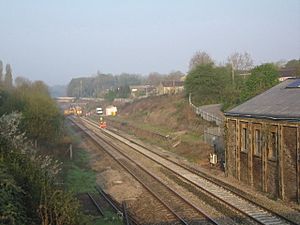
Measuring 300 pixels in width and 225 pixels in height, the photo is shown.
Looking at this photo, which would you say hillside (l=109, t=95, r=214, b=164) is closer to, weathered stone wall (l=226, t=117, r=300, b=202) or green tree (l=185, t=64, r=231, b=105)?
green tree (l=185, t=64, r=231, b=105)

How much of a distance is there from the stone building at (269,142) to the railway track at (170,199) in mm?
4138

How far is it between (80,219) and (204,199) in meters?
9.63

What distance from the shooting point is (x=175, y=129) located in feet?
172

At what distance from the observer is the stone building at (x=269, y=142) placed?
58.7 feet

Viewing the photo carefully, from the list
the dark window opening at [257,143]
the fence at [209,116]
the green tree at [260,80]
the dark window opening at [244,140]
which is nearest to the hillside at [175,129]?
the fence at [209,116]

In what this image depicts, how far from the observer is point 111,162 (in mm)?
31391

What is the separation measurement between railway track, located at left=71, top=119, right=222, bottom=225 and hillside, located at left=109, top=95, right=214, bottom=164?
5.45 meters

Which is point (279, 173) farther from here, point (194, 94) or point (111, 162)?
point (194, 94)

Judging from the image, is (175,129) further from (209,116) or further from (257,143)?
(257,143)

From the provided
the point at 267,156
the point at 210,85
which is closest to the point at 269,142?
the point at 267,156

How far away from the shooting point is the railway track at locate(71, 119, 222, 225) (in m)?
15.5

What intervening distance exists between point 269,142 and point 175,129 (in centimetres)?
3264

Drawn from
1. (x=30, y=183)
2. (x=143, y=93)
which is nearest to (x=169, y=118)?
(x=30, y=183)

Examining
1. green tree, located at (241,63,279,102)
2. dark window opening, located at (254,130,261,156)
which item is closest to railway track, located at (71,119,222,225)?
dark window opening, located at (254,130,261,156)
